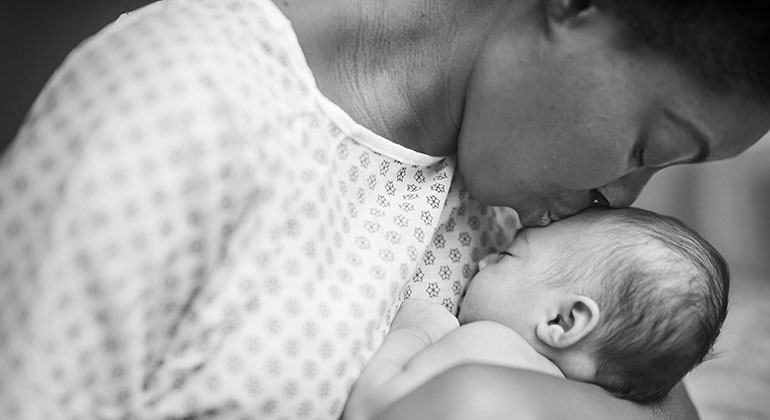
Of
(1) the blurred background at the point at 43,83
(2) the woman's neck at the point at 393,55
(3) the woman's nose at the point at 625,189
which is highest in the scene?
(2) the woman's neck at the point at 393,55

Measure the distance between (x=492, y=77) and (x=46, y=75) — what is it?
1204mm

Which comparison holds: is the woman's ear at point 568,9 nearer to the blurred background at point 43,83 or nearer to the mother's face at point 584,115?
the mother's face at point 584,115

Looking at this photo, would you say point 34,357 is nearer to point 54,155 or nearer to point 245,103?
point 54,155

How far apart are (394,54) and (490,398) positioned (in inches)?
18.5

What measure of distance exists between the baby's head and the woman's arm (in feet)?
0.40

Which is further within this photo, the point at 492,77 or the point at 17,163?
the point at 492,77

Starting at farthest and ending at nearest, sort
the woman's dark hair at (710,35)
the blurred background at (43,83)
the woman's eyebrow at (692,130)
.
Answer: the blurred background at (43,83) < the woman's eyebrow at (692,130) < the woman's dark hair at (710,35)

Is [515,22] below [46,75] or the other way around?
the other way around

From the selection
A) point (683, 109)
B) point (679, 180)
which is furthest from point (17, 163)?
point (679, 180)

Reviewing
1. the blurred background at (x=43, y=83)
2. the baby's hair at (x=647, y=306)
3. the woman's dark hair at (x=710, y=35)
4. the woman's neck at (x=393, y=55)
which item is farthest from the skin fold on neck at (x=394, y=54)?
the blurred background at (x=43, y=83)

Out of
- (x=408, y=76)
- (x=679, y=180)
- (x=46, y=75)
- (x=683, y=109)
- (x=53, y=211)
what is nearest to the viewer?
(x=53, y=211)

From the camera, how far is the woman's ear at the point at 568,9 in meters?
1.08

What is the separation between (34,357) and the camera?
893mm

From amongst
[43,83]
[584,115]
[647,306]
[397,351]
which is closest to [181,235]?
[397,351]
